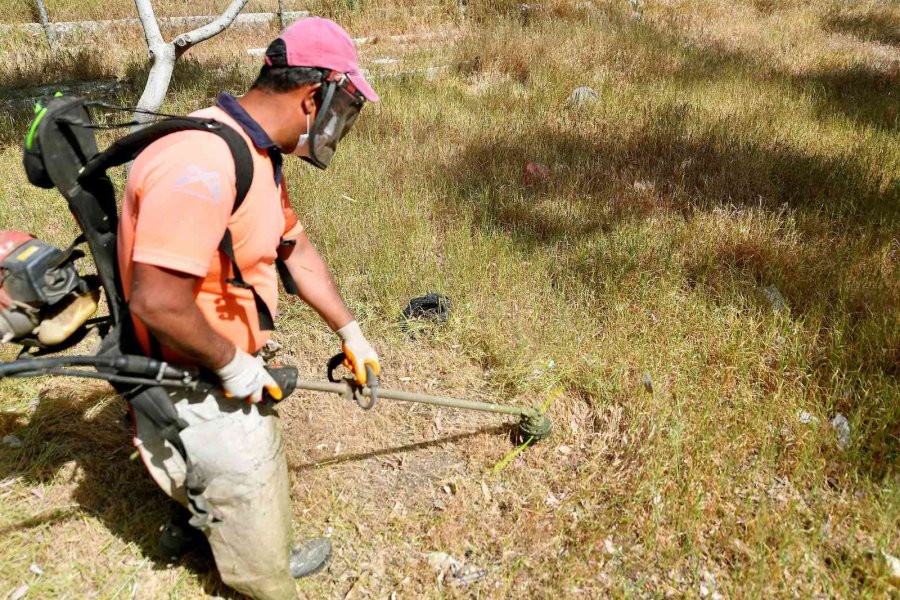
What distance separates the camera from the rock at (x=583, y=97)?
658cm

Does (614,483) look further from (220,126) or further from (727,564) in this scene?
(220,126)

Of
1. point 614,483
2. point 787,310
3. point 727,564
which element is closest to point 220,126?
point 614,483

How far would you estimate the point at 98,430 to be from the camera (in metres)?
2.98

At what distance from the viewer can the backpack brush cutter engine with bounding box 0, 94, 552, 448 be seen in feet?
5.48

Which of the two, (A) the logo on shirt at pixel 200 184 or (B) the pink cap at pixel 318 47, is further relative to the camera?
(B) the pink cap at pixel 318 47

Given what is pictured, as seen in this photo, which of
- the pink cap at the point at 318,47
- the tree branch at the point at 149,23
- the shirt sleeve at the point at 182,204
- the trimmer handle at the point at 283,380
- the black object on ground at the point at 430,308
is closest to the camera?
the shirt sleeve at the point at 182,204

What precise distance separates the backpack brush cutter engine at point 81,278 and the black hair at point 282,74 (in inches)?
9.8

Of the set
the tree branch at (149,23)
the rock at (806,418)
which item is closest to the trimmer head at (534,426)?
the rock at (806,418)

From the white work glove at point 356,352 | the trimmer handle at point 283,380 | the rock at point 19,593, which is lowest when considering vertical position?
the rock at point 19,593

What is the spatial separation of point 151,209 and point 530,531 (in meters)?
1.99

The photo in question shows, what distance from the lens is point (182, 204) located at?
4.95 feet

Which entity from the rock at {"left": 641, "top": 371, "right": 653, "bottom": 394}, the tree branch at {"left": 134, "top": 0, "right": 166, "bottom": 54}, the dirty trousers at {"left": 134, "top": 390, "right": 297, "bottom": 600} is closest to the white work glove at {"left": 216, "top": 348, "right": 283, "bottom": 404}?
the dirty trousers at {"left": 134, "top": 390, "right": 297, "bottom": 600}

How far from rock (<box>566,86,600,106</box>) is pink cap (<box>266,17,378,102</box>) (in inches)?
204

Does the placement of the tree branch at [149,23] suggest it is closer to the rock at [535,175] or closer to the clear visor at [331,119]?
the rock at [535,175]
